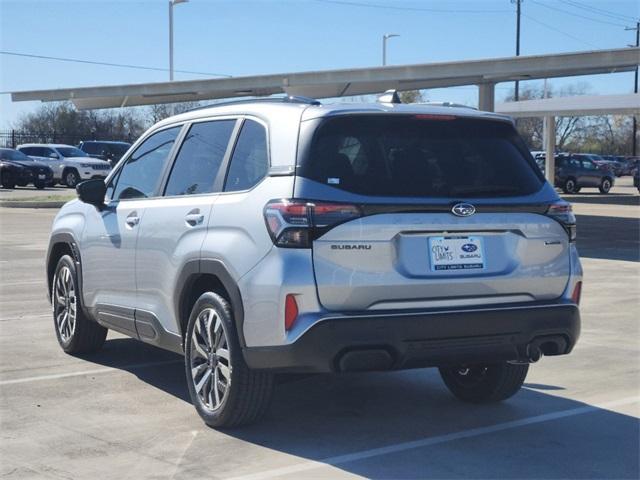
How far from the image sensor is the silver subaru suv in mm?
5309

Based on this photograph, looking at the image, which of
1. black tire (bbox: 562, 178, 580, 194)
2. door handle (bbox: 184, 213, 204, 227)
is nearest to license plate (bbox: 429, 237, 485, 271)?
door handle (bbox: 184, 213, 204, 227)

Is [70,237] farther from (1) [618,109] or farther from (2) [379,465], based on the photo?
(1) [618,109]

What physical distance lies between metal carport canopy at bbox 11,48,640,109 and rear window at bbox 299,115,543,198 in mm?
16434

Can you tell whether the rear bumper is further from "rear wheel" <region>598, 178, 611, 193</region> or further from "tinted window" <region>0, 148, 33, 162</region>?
"rear wheel" <region>598, 178, 611, 193</region>

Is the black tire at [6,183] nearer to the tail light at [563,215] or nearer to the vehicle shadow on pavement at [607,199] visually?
the vehicle shadow on pavement at [607,199]

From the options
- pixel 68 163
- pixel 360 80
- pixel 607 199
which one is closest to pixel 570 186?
pixel 607 199

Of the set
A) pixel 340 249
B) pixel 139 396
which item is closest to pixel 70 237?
pixel 139 396

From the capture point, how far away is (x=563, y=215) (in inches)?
236

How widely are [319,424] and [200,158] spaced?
190cm

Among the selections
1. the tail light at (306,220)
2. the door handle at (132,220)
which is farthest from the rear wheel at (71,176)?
the tail light at (306,220)

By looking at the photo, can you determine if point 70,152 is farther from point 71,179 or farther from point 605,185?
point 605,185

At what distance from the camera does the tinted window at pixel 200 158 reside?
635 centimetres

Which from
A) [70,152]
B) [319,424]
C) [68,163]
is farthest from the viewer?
[70,152]

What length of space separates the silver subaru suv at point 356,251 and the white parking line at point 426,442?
0.37m
